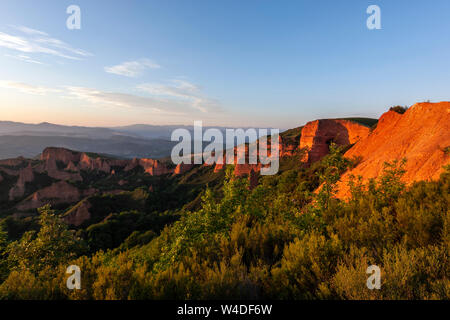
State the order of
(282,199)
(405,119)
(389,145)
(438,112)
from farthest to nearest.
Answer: (405,119) < (389,145) < (438,112) < (282,199)

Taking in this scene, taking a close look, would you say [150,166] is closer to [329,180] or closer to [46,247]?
[46,247]

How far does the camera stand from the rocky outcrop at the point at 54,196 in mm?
78938

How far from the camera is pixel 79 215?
216 ft

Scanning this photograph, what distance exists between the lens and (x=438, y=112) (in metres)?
17.8

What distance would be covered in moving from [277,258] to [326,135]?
60188 millimetres

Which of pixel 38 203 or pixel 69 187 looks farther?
pixel 69 187

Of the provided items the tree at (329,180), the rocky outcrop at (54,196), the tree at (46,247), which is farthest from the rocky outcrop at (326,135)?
the rocky outcrop at (54,196)

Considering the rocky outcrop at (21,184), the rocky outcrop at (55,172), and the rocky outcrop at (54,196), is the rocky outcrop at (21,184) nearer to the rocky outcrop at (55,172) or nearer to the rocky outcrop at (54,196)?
the rocky outcrop at (54,196)

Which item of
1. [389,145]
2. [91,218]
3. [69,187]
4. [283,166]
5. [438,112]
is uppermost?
[438,112]

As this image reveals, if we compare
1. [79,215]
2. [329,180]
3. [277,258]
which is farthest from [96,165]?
[277,258]

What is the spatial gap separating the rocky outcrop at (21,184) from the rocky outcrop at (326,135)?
416ft
